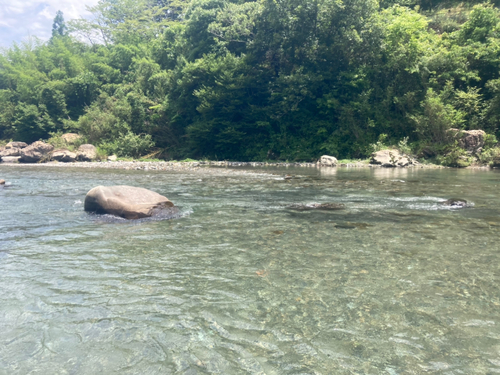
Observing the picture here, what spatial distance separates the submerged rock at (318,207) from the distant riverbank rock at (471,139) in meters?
17.8

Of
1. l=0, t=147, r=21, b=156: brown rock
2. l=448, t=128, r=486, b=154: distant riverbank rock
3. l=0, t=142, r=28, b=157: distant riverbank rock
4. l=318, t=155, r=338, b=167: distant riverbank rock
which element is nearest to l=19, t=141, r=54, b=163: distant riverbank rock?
l=0, t=147, r=21, b=156: brown rock

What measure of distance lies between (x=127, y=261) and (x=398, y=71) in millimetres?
27058

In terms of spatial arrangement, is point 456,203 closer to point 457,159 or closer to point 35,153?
point 457,159

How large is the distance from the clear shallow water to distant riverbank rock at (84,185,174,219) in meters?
0.47

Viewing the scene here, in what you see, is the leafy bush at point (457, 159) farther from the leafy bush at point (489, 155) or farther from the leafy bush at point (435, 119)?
the leafy bush at point (435, 119)

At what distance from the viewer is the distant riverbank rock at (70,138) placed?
111 feet

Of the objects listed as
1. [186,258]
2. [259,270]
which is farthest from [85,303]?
[259,270]

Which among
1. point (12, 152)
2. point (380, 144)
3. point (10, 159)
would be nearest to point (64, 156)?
point (10, 159)

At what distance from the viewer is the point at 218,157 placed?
1188 inches

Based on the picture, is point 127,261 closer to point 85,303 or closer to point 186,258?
point 186,258

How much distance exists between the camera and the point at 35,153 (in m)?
30.7

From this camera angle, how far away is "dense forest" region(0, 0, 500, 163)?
24.0 m

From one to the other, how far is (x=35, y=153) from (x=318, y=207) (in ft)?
99.9

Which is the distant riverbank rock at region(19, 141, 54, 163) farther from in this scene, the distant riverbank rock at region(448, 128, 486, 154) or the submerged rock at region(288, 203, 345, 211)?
the distant riverbank rock at region(448, 128, 486, 154)
